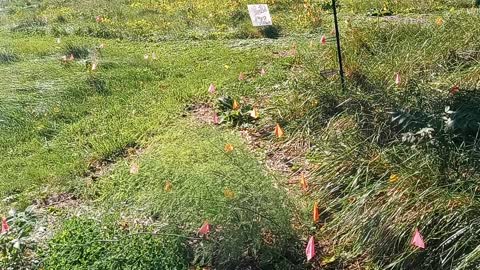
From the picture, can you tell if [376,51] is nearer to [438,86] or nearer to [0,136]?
[438,86]

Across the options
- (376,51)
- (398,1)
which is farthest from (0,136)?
(398,1)

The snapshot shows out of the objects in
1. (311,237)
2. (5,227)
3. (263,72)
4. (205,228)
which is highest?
(5,227)

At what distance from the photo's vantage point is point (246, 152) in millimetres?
4168

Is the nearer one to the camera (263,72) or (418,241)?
(418,241)

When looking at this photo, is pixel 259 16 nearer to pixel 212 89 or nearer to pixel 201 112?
pixel 212 89

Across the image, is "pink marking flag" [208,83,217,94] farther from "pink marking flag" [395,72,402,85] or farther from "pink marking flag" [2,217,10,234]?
"pink marking flag" [2,217,10,234]

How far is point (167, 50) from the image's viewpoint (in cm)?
752

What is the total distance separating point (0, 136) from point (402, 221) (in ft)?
11.8

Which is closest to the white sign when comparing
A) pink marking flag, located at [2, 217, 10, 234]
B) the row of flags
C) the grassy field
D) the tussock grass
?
the grassy field

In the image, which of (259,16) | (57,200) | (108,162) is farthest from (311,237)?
(259,16)

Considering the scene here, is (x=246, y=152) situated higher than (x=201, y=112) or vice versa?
(x=246, y=152)

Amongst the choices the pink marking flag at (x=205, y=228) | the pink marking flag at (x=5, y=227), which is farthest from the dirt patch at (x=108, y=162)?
the pink marking flag at (x=205, y=228)

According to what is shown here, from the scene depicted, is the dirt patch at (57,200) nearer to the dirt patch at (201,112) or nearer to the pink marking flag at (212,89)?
the dirt patch at (201,112)

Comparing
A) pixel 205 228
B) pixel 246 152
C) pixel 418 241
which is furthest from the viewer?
pixel 246 152
